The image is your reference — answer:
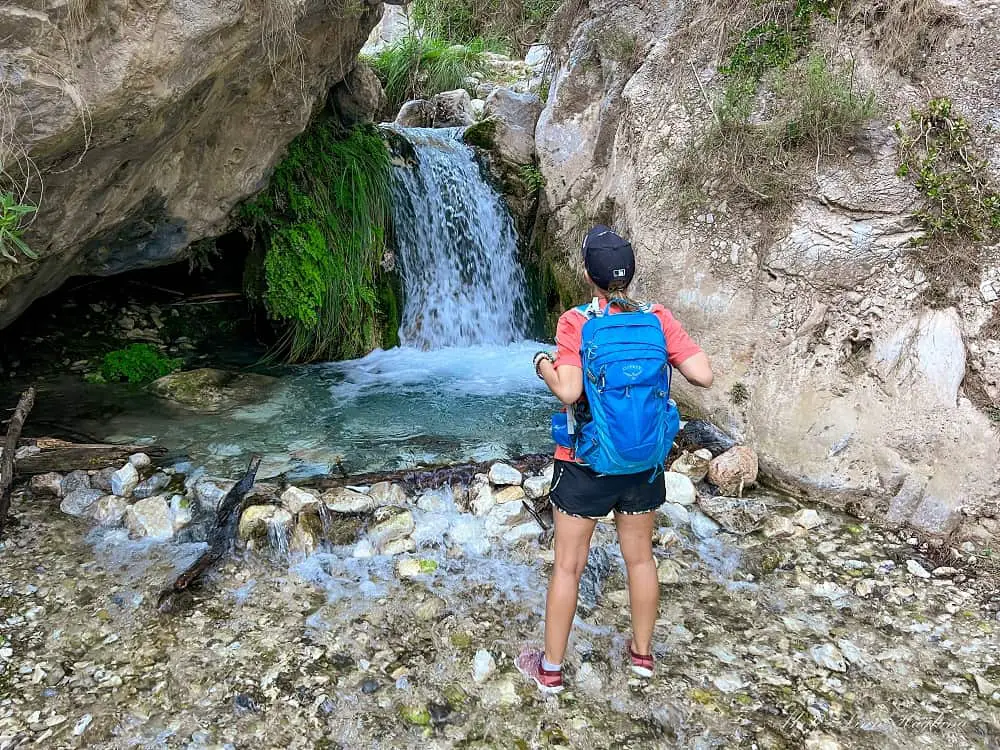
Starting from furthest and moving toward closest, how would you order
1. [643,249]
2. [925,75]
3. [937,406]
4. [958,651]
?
[643,249] < [925,75] < [937,406] < [958,651]

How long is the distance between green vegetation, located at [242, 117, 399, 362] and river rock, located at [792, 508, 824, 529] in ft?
14.6

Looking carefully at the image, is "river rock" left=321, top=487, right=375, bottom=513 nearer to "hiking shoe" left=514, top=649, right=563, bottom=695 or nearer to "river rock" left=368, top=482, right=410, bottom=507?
"river rock" left=368, top=482, right=410, bottom=507

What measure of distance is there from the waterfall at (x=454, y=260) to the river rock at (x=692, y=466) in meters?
3.36

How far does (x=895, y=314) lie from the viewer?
4398mm

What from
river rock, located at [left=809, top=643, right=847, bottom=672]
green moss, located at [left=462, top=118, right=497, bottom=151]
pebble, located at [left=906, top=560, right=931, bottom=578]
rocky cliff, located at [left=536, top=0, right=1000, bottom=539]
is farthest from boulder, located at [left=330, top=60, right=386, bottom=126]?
river rock, located at [left=809, top=643, right=847, bottom=672]

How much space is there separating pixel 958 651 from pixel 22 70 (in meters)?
5.05

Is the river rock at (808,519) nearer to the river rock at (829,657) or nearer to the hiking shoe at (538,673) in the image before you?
the river rock at (829,657)

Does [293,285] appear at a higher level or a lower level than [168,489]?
higher

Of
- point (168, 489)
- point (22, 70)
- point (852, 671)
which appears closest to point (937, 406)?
point (852, 671)

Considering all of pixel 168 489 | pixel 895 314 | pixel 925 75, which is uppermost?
pixel 925 75

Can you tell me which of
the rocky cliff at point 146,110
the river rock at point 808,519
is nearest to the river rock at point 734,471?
the river rock at point 808,519

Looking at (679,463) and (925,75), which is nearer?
(679,463)

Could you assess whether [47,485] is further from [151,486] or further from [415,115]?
[415,115]

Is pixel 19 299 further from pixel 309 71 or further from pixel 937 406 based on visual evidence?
pixel 937 406
